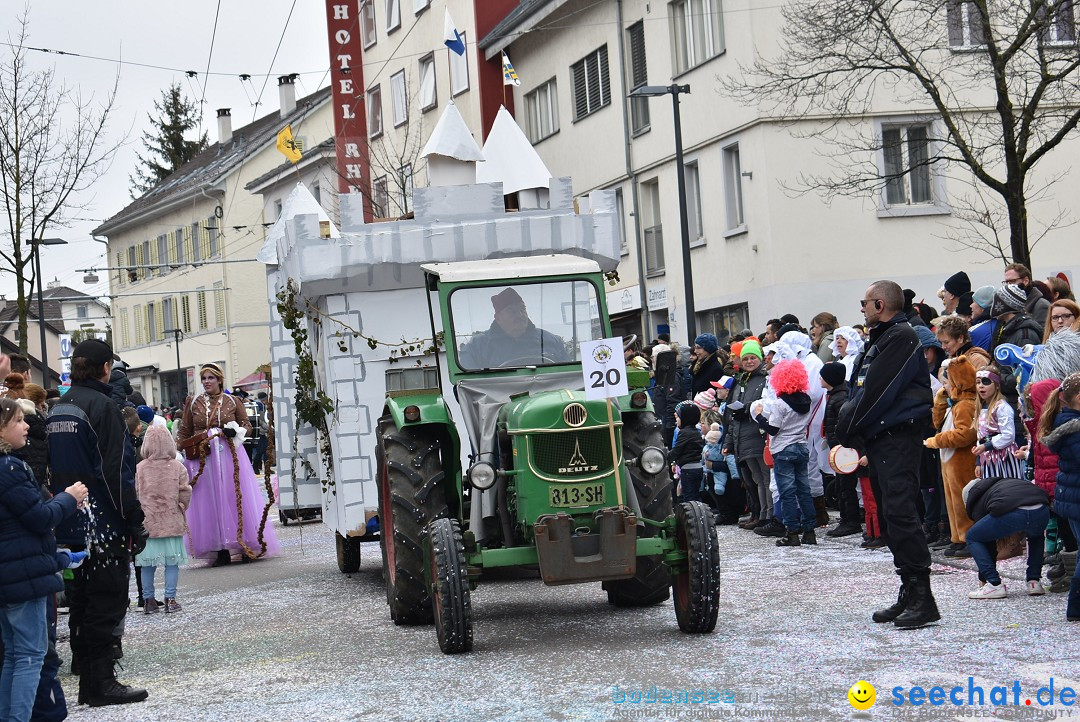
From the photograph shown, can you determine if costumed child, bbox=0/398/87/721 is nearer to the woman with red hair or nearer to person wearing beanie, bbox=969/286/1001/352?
person wearing beanie, bbox=969/286/1001/352

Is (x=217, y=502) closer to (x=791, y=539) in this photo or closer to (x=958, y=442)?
(x=791, y=539)

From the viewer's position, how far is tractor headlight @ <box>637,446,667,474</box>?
928cm

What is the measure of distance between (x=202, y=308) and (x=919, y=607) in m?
58.4

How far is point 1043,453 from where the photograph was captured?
382 inches

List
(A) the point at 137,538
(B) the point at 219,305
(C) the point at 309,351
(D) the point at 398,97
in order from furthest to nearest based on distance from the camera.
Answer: (B) the point at 219,305 → (D) the point at 398,97 → (C) the point at 309,351 → (A) the point at 137,538

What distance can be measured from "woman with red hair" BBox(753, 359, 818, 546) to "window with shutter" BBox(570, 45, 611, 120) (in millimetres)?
18708

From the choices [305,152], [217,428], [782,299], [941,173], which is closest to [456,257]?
[217,428]

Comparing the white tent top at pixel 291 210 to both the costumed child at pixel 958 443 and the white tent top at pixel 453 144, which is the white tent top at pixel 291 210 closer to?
the white tent top at pixel 453 144

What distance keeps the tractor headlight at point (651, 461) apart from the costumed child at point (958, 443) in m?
3.05

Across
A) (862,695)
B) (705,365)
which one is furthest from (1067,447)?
(705,365)

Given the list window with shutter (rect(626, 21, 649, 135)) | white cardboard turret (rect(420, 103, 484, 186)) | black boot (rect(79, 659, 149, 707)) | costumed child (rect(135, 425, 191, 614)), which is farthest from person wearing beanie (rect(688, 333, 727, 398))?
window with shutter (rect(626, 21, 649, 135))

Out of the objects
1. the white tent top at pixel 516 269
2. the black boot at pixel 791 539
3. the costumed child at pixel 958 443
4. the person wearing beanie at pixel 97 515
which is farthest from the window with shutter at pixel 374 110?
the person wearing beanie at pixel 97 515

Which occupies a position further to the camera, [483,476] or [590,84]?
[590,84]

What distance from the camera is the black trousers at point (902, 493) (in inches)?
347
